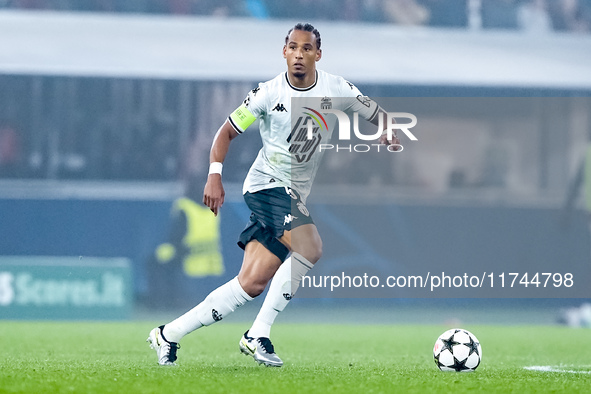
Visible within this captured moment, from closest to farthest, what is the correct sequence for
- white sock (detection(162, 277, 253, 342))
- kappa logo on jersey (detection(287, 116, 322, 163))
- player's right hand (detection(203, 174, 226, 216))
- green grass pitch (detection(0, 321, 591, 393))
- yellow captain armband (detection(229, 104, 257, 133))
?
green grass pitch (detection(0, 321, 591, 393)) → player's right hand (detection(203, 174, 226, 216)) → white sock (detection(162, 277, 253, 342)) → yellow captain armband (detection(229, 104, 257, 133)) → kappa logo on jersey (detection(287, 116, 322, 163))

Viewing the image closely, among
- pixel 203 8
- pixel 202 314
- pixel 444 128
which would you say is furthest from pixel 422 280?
pixel 202 314

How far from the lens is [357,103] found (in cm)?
518

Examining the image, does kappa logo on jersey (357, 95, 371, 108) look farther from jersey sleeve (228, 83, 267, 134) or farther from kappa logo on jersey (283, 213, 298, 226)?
kappa logo on jersey (283, 213, 298, 226)

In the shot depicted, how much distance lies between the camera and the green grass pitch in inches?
165

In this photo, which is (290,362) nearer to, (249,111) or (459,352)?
(459,352)

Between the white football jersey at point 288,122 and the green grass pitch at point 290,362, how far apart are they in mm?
1000

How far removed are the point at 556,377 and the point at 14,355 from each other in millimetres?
3256

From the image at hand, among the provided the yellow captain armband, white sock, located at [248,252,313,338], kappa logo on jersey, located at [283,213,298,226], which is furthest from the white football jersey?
white sock, located at [248,252,313,338]

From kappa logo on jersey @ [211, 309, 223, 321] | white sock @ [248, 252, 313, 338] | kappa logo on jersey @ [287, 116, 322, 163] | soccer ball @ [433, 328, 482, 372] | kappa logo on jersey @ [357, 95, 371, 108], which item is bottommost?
soccer ball @ [433, 328, 482, 372]

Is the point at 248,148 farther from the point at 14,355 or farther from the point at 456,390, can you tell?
the point at 456,390

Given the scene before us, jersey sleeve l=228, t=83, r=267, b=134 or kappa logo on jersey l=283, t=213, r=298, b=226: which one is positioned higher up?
jersey sleeve l=228, t=83, r=267, b=134

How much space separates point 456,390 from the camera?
4.13 m

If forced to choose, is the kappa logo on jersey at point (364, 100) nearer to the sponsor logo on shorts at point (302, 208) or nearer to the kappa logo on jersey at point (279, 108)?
the kappa logo on jersey at point (279, 108)

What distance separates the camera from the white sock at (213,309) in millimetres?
4832
